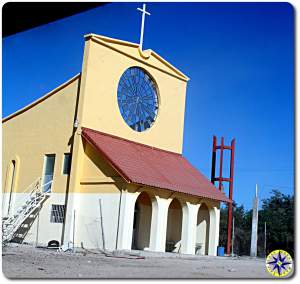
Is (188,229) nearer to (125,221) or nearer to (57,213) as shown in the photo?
(125,221)

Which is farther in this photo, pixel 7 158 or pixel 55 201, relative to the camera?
pixel 7 158

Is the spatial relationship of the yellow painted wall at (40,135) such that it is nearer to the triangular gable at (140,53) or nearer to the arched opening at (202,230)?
the triangular gable at (140,53)

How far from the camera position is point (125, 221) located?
672 inches

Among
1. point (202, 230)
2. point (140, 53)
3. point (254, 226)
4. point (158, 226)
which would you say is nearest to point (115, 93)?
point (140, 53)

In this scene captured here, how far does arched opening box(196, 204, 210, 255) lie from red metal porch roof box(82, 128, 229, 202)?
117cm

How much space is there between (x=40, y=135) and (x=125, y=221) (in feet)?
22.5

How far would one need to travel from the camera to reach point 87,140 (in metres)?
18.9

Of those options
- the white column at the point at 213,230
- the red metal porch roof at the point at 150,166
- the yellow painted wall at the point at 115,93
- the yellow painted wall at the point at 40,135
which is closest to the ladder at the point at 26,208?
the yellow painted wall at the point at 40,135

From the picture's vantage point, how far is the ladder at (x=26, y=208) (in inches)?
777

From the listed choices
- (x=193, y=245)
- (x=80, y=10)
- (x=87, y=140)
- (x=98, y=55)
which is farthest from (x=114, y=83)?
(x=80, y=10)

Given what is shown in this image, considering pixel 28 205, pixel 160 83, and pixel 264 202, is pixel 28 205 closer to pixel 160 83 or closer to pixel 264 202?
pixel 160 83

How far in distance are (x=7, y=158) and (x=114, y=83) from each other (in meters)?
6.77

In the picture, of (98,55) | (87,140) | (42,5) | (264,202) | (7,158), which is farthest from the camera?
(264,202)

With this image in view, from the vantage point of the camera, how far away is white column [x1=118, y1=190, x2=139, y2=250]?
55.6 feet
